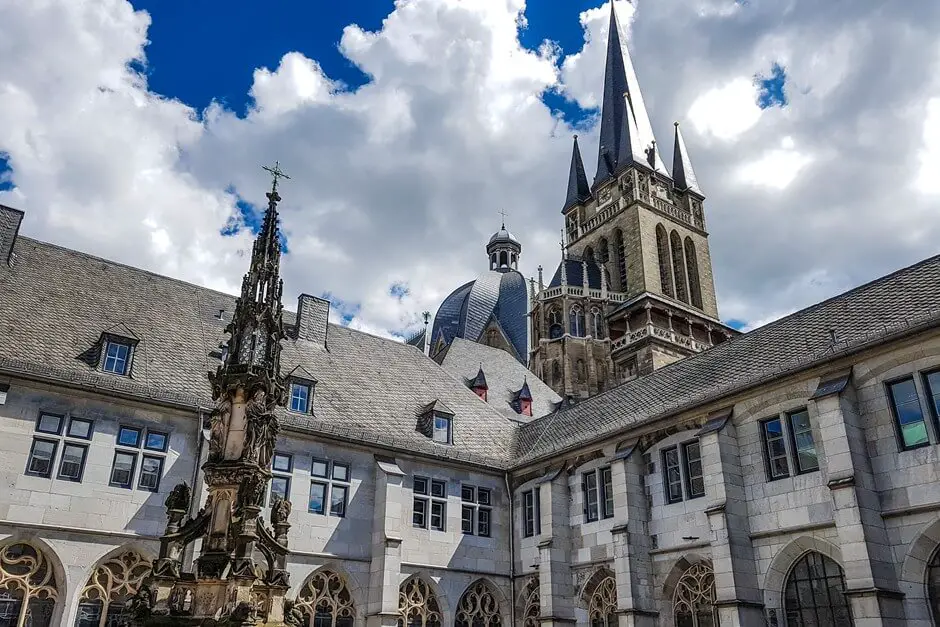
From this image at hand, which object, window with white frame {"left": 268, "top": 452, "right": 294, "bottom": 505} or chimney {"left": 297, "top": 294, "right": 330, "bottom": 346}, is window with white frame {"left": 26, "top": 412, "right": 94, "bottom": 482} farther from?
chimney {"left": 297, "top": 294, "right": 330, "bottom": 346}

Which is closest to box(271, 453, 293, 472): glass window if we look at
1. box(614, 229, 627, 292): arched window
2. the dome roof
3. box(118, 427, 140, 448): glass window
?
box(118, 427, 140, 448): glass window

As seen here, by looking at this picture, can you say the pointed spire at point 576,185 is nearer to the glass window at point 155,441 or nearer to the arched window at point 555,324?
the arched window at point 555,324

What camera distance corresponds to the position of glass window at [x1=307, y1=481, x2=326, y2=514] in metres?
21.6

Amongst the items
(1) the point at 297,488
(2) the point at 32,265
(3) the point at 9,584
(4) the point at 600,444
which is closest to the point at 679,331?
(4) the point at 600,444

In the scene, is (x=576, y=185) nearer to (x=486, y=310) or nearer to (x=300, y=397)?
(x=486, y=310)

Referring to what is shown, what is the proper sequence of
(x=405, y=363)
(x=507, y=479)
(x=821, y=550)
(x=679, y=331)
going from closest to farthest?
(x=821, y=550) → (x=507, y=479) → (x=405, y=363) → (x=679, y=331)

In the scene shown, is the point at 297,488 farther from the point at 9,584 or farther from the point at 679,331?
the point at 679,331

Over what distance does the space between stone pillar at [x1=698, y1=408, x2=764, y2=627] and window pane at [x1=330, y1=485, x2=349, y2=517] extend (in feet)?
32.6

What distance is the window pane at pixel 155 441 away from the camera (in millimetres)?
19812

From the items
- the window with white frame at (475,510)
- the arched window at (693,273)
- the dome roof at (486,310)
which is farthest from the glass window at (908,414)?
the dome roof at (486,310)

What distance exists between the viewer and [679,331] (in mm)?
51219

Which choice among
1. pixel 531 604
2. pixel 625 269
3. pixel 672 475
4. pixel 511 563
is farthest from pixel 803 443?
pixel 625 269

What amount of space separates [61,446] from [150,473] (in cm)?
214

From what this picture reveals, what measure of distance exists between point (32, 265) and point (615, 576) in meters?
18.9
